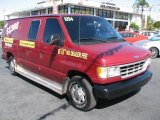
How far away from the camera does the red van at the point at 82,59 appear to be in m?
4.58

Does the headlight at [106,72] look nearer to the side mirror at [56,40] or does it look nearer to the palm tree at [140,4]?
the side mirror at [56,40]

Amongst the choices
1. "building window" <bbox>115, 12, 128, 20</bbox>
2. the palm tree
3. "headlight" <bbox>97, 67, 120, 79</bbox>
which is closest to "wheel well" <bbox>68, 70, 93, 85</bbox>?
"headlight" <bbox>97, 67, 120, 79</bbox>

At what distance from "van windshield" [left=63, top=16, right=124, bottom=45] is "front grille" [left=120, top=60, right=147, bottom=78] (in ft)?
3.03

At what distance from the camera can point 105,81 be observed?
4.50m

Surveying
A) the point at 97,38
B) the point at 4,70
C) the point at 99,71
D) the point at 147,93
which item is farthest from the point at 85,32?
the point at 4,70

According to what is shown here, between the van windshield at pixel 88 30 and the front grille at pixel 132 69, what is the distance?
0.92m

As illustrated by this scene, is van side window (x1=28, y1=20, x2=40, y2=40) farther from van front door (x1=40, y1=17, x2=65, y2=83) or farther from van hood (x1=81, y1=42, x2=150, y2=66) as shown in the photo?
van hood (x1=81, y1=42, x2=150, y2=66)

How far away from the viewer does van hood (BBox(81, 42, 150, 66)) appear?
177 inches

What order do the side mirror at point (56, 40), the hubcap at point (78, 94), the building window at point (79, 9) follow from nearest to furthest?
1. the hubcap at point (78, 94)
2. the side mirror at point (56, 40)
3. the building window at point (79, 9)

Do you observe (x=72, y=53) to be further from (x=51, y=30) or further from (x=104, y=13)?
(x=104, y=13)

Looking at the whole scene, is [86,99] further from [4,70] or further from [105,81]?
[4,70]

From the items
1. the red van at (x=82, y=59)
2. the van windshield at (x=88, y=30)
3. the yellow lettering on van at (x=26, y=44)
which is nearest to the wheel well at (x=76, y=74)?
the red van at (x=82, y=59)

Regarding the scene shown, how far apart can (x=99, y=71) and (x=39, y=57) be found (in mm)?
2311

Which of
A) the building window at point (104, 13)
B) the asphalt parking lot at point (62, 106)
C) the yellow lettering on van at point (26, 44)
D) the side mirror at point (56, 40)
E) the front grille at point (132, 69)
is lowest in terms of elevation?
the asphalt parking lot at point (62, 106)
